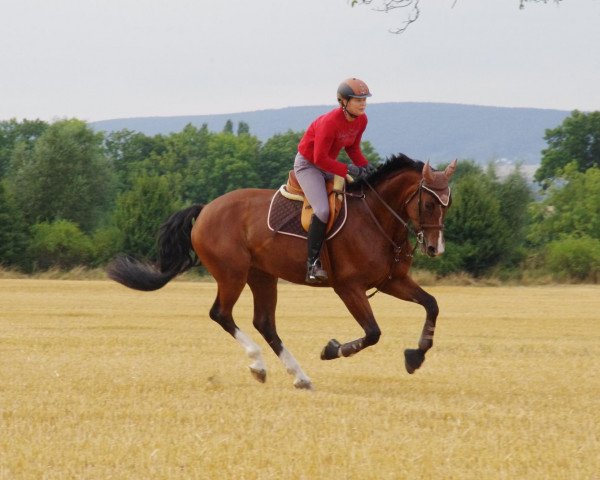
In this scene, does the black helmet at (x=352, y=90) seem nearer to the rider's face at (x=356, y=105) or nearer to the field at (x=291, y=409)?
the rider's face at (x=356, y=105)

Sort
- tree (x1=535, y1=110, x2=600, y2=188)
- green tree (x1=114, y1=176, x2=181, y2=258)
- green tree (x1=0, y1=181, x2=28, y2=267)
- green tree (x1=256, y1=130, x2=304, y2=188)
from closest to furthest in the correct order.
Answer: green tree (x1=0, y1=181, x2=28, y2=267), green tree (x1=114, y1=176, x2=181, y2=258), tree (x1=535, y1=110, x2=600, y2=188), green tree (x1=256, y1=130, x2=304, y2=188)

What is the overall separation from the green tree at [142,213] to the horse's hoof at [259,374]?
176 feet

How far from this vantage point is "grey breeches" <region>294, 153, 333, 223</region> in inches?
472

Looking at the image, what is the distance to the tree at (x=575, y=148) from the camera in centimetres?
10581

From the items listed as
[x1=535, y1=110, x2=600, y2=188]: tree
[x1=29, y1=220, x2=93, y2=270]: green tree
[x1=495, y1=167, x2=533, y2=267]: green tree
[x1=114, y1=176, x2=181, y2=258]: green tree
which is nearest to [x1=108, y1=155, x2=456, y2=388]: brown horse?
[x1=114, y1=176, x2=181, y2=258]: green tree

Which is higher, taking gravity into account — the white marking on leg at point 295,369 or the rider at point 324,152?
the rider at point 324,152

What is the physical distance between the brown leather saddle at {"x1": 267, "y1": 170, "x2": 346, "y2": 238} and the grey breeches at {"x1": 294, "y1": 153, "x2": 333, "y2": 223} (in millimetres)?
85

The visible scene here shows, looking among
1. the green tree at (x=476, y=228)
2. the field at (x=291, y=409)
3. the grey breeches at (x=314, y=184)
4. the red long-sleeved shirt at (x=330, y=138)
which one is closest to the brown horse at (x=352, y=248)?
the grey breeches at (x=314, y=184)

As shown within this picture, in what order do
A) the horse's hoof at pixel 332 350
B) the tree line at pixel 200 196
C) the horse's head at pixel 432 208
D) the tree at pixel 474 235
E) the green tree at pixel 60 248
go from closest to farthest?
the horse's head at pixel 432 208, the horse's hoof at pixel 332 350, the tree at pixel 474 235, the tree line at pixel 200 196, the green tree at pixel 60 248

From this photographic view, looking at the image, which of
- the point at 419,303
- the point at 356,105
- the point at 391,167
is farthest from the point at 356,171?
the point at 419,303

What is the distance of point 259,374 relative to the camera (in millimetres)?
12602

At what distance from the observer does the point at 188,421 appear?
960 cm

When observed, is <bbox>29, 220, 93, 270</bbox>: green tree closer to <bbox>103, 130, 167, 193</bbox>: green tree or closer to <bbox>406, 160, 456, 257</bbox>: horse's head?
<bbox>103, 130, 167, 193</bbox>: green tree

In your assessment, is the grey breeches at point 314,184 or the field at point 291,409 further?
the grey breeches at point 314,184
